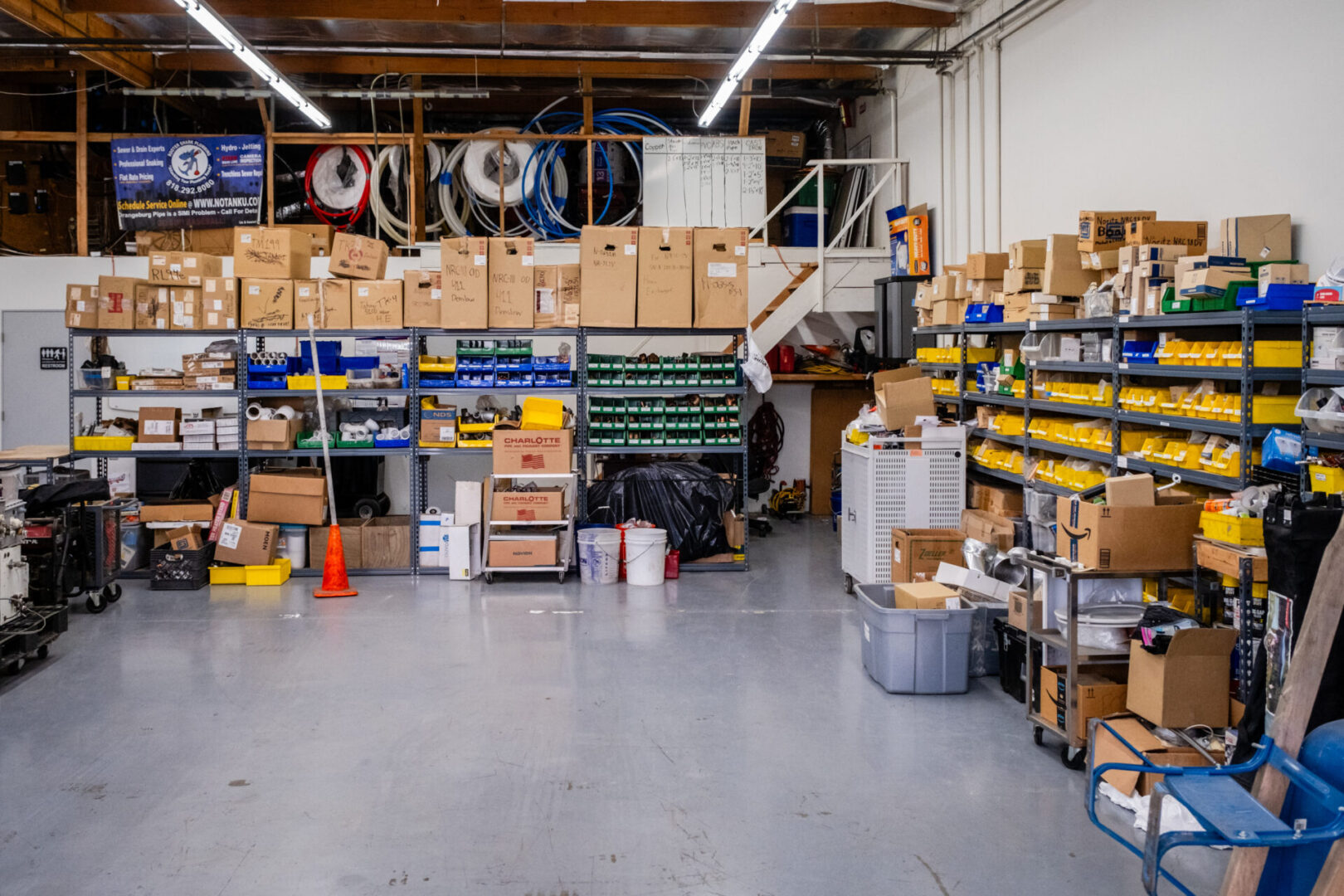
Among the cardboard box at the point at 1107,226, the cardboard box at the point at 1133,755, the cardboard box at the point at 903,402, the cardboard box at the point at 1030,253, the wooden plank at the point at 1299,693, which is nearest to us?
the wooden plank at the point at 1299,693

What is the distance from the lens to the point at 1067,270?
5.99 metres

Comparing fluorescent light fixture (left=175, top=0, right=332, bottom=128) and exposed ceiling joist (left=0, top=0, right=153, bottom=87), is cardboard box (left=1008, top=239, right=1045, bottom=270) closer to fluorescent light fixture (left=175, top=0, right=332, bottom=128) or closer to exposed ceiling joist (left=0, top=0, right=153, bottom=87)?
fluorescent light fixture (left=175, top=0, right=332, bottom=128)

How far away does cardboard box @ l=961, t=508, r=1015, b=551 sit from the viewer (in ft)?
19.4

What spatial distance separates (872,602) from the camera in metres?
5.05

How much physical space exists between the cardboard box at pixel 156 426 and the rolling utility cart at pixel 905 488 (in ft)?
16.3

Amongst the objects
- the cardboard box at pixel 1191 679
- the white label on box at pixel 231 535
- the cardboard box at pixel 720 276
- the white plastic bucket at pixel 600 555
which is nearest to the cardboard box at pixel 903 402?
the cardboard box at pixel 720 276

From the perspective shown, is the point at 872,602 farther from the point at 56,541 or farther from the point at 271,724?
the point at 56,541

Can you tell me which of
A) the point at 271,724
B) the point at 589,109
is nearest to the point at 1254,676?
the point at 271,724

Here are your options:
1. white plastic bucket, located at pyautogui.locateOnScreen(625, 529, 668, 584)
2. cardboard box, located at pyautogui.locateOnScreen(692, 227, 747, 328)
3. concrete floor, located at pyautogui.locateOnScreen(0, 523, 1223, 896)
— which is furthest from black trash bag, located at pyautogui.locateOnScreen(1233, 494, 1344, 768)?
cardboard box, located at pyautogui.locateOnScreen(692, 227, 747, 328)

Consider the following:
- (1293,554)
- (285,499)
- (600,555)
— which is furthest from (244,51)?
(1293,554)

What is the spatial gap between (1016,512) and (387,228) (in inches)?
282

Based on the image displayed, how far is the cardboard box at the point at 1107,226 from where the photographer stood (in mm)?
5621

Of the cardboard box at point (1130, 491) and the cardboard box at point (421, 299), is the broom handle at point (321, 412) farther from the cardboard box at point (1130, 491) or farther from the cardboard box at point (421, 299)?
the cardboard box at point (1130, 491)

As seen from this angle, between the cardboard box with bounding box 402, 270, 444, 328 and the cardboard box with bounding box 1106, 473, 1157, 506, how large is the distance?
16.9 ft
